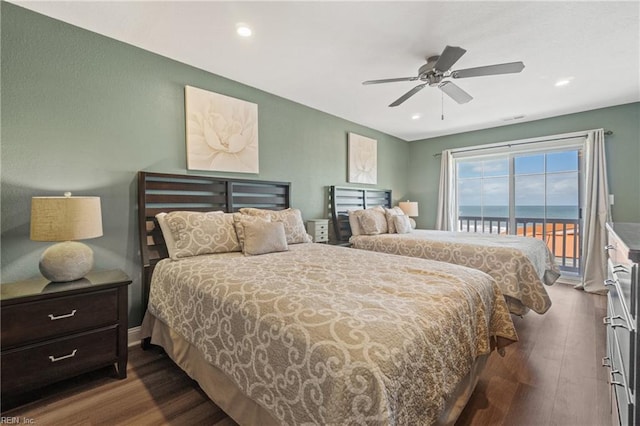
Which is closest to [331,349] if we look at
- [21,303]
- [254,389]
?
[254,389]

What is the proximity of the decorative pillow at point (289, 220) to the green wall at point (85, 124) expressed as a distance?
0.55 metres

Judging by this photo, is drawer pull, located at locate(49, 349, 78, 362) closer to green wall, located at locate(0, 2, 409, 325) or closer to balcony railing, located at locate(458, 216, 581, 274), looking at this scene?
green wall, located at locate(0, 2, 409, 325)

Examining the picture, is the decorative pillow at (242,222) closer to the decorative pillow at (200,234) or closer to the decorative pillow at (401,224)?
the decorative pillow at (200,234)

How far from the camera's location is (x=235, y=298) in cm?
142

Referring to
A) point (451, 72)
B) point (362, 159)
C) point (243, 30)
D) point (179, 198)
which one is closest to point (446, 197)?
point (362, 159)

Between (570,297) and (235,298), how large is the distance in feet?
14.5

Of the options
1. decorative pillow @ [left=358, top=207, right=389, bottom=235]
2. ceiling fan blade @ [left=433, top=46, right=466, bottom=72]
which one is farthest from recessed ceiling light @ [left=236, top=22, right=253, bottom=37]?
decorative pillow @ [left=358, top=207, right=389, bottom=235]

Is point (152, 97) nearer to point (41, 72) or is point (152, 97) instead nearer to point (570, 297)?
point (41, 72)

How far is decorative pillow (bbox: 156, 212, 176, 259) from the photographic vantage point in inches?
89.1

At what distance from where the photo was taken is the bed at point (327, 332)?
913 mm

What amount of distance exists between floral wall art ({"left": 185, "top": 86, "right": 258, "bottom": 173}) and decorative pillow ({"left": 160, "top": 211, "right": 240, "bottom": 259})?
2.07ft

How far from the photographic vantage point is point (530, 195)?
4699 mm

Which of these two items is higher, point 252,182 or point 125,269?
point 252,182

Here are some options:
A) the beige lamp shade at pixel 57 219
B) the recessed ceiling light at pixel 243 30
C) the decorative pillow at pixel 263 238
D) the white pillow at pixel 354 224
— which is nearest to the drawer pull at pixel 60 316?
the beige lamp shade at pixel 57 219
